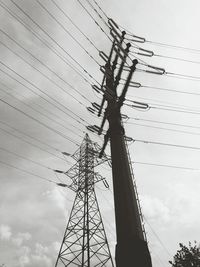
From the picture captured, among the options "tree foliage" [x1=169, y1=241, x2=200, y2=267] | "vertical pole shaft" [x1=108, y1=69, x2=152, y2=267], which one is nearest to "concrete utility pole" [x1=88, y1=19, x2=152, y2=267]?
"vertical pole shaft" [x1=108, y1=69, x2=152, y2=267]

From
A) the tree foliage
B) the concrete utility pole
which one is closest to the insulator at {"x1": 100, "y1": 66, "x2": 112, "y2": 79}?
the concrete utility pole

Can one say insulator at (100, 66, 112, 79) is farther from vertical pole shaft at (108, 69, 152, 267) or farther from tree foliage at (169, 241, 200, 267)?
tree foliage at (169, 241, 200, 267)

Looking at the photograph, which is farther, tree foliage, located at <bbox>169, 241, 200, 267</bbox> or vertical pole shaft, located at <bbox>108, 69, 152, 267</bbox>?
tree foliage, located at <bbox>169, 241, 200, 267</bbox>

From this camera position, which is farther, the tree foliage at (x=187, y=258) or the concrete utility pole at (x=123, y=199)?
the tree foliage at (x=187, y=258)

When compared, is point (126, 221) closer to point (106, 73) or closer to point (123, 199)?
point (123, 199)

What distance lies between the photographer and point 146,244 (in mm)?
7336

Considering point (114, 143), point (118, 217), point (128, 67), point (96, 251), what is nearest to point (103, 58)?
point (128, 67)

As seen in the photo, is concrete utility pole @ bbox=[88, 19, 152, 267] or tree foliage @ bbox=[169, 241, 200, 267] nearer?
concrete utility pole @ bbox=[88, 19, 152, 267]

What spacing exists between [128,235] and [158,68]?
29.6 feet

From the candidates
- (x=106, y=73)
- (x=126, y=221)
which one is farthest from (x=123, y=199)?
(x=106, y=73)

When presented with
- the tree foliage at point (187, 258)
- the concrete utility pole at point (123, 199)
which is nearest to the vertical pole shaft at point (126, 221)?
the concrete utility pole at point (123, 199)

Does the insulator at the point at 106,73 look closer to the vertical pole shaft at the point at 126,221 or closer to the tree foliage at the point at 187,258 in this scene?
the vertical pole shaft at the point at 126,221

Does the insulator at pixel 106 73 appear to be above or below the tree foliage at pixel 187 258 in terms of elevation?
above

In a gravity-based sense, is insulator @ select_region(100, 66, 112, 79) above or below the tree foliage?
above
